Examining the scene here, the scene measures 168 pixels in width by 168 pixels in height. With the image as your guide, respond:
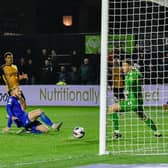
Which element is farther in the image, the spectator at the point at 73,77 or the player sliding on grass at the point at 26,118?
the spectator at the point at 73,77

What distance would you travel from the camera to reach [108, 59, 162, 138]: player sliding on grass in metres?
16.2

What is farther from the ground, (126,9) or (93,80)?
(126,9)

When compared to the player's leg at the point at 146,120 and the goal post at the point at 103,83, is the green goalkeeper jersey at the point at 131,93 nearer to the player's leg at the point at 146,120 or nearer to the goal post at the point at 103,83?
the player's leg at the point at 146,120

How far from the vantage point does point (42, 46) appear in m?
32.7

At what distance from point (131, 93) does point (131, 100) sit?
21cm

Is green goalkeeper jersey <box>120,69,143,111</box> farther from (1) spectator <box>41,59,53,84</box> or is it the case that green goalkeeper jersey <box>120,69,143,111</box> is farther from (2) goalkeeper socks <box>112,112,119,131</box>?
(1) spectator <box>41,59,53,84</box>

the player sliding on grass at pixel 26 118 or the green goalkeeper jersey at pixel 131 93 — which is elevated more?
the green goalkeeper jersey at pixel 131 93

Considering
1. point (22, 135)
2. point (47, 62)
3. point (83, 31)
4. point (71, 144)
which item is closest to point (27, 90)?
point (47, 62)

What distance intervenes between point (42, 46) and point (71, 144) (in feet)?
56.6

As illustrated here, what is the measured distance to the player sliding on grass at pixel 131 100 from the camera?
16156mm

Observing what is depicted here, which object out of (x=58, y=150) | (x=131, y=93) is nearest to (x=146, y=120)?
(x=131, y=93)

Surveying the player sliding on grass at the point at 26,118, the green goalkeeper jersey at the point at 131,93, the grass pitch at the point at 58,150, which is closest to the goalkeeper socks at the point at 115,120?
the green goalkeeper jersey at the point at 131,93

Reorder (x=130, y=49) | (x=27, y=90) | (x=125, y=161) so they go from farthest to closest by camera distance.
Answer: (x=27, y=90)
(x=130, y=49)
(x=125, y=161)

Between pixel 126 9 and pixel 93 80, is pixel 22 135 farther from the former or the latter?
pixel 93 80
